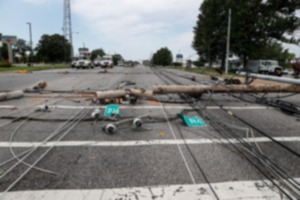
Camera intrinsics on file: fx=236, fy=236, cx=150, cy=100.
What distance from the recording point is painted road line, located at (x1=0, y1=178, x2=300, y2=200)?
107 inches

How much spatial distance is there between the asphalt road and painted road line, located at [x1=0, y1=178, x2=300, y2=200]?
0.04 ft

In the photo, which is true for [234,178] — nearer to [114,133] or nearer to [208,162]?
[208,162]

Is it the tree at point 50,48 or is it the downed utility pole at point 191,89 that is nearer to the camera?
the downed utility pole at point 191,89

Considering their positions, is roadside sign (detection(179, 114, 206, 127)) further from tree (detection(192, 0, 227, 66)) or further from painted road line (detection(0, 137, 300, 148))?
tree (detection(192, 0, 227, 66))

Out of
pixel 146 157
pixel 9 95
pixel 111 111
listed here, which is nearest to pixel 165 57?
pixel 9 95

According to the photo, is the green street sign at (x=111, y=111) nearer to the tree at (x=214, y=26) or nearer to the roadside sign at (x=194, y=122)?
the roadside sign at (x=194, y=122)

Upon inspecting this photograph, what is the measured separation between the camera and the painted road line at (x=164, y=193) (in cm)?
271

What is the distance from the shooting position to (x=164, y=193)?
110 inches

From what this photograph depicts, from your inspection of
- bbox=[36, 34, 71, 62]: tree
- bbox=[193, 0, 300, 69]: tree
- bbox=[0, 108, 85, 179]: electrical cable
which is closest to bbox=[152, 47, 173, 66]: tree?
bbox=[36, 34, 71, 62]: tree

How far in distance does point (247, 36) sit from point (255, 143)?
32.5 metres

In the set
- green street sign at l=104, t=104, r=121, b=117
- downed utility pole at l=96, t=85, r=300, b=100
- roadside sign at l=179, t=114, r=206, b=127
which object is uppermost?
downed utility pole at l=96, t=85, r=300, b=100

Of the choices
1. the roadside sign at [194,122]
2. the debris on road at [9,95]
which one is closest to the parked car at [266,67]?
the roadside sign at [194,122]

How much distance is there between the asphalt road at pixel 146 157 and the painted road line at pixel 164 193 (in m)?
0.01

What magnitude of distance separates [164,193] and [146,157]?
1.02 meters
